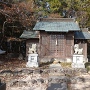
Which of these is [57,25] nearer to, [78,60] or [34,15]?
[78,60]

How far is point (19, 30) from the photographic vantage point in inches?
1026

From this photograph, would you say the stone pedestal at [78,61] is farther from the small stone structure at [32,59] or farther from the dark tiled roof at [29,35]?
the dark tiled roof at [29,35]

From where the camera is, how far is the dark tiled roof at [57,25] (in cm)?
2098

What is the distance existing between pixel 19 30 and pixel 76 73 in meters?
12.7

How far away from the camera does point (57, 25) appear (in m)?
22.1

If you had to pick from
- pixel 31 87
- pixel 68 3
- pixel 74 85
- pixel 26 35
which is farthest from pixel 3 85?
pixel 68 3

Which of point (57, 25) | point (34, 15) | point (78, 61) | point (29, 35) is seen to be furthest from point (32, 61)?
point (34, 15)

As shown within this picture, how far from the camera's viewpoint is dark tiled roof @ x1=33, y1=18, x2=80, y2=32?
21.0 metres

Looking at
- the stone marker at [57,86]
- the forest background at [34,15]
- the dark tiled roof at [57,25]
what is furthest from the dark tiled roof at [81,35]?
the stone marker at [57,86]

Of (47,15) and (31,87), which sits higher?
(47,15)

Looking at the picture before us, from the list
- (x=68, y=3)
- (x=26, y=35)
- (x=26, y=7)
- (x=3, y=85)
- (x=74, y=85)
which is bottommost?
(x=74, y=85)

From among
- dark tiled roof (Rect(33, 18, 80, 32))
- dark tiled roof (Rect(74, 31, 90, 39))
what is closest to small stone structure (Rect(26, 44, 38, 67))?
dark tiled roof (Rect(33, 18, 80, 32))

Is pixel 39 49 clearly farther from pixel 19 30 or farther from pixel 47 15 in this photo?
pixel 47 15

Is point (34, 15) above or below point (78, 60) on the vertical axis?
above
